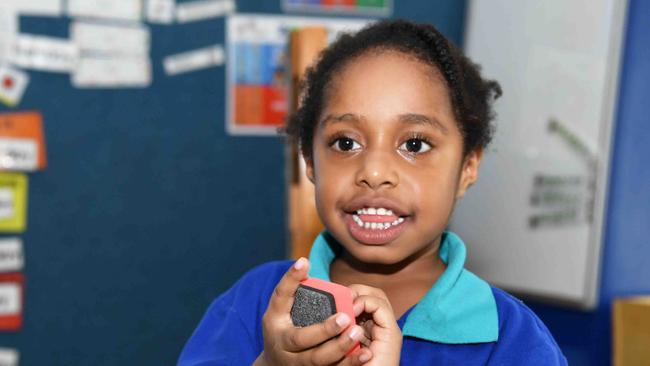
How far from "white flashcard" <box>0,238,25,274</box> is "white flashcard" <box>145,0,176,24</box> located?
636mm

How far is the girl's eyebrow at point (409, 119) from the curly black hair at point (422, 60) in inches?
1.7

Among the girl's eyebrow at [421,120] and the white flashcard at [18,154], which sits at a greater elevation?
the girl's eyebrow at [421,120]

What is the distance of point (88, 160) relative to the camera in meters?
1.93

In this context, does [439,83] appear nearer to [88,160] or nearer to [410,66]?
[410,66]

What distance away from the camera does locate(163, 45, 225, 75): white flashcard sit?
1.97 meters

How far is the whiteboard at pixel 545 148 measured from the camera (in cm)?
173

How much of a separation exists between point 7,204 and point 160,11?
601 mm

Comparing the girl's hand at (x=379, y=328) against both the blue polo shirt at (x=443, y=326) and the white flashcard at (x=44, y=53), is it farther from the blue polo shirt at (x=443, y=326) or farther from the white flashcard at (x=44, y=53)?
the white flashcard at (x=44, y=53)

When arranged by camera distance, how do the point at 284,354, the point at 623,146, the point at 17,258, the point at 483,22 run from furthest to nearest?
the point at 483,22 < the point at 17,258 < the point at 623,146 < the point at 284,354

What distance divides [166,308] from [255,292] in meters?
1.25

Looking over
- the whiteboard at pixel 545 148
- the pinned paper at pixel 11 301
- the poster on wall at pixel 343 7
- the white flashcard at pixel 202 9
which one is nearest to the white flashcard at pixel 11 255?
the pinned paper at pixel 11 301

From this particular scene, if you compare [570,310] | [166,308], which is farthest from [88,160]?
[570,310]

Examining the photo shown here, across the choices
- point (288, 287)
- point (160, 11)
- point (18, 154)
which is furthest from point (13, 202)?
point (288, 287)

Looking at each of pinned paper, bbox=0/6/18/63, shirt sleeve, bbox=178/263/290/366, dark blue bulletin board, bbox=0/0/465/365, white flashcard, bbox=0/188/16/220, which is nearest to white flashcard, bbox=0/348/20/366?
dark blue bulletin board, bbox=0/0/465/365
